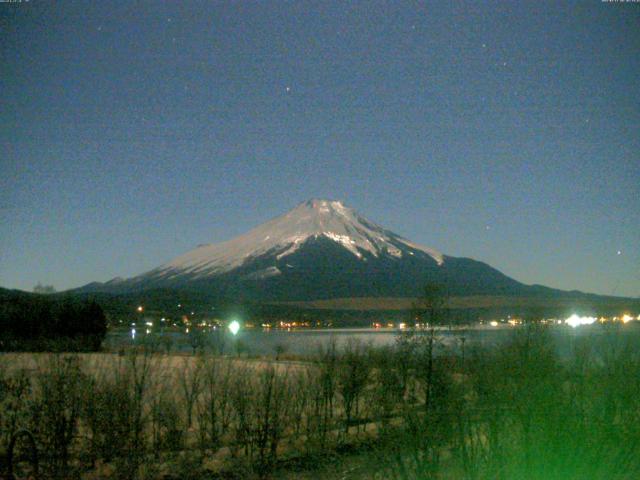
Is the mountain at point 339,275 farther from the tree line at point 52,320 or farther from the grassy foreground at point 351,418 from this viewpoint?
the grassy foreground at point 351,418

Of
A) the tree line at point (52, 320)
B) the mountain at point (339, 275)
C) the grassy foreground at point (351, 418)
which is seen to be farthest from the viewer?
the mountain at point (339, 275)

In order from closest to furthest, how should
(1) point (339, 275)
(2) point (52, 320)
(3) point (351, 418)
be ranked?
(3) point (351, 418), (2) point (52, 320), (1) point (339, 275)

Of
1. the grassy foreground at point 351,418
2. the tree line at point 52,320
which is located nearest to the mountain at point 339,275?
the tree line at point 52,320

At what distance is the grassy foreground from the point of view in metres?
4.83

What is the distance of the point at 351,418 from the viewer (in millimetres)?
18047

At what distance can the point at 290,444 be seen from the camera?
14.0 m

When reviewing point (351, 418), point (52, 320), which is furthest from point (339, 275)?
point (351, 418)

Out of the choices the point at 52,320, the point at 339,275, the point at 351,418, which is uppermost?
the point at 339,275

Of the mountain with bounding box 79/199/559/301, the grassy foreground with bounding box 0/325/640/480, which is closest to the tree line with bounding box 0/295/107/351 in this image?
the grassy foreground with bounding box 0/325/640/480

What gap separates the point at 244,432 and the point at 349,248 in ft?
603

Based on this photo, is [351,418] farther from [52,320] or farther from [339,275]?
[339,275]

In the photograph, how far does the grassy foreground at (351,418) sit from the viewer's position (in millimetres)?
4832

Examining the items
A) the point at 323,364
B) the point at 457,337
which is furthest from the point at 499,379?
the point at 457,337

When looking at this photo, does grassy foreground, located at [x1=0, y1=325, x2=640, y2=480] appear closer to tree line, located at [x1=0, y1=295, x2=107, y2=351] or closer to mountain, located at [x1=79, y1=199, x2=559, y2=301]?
tree line, located at [x1=0, y1=295, x2=107, y2=351]
